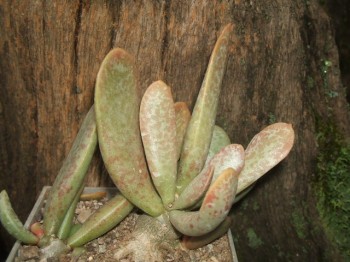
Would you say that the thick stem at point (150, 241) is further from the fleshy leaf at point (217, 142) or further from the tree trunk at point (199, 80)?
the tree trunk at point (199, 80)

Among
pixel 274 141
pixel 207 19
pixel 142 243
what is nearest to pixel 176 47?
pixel 207 19

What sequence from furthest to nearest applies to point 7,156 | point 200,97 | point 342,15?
1. point 342,15
2. point 7,156
3. point 200,97

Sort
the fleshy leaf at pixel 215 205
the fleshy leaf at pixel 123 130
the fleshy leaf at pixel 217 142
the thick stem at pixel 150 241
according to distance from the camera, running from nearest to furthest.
Answer: the fleshy leaf at pixel 215 205 → the fleshy leaf at pixel 123 130 → the thick stem at pixel 150 241 → the fleshy leaf at pixel 217 142

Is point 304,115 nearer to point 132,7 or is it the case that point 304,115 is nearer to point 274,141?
point 274,141

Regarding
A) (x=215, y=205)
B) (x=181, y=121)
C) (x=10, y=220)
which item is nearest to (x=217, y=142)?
(x=181, y=121)

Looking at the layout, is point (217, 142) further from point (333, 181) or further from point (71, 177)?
point (333, 181)

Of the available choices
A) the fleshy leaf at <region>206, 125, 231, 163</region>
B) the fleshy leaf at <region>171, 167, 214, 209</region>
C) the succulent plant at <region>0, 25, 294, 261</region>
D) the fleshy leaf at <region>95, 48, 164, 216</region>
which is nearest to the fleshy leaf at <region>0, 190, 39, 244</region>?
the succulent plant at <region>0, 25, 294, 261</region>

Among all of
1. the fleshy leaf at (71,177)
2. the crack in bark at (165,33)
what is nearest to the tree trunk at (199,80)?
the crack in bark at (165,33)
